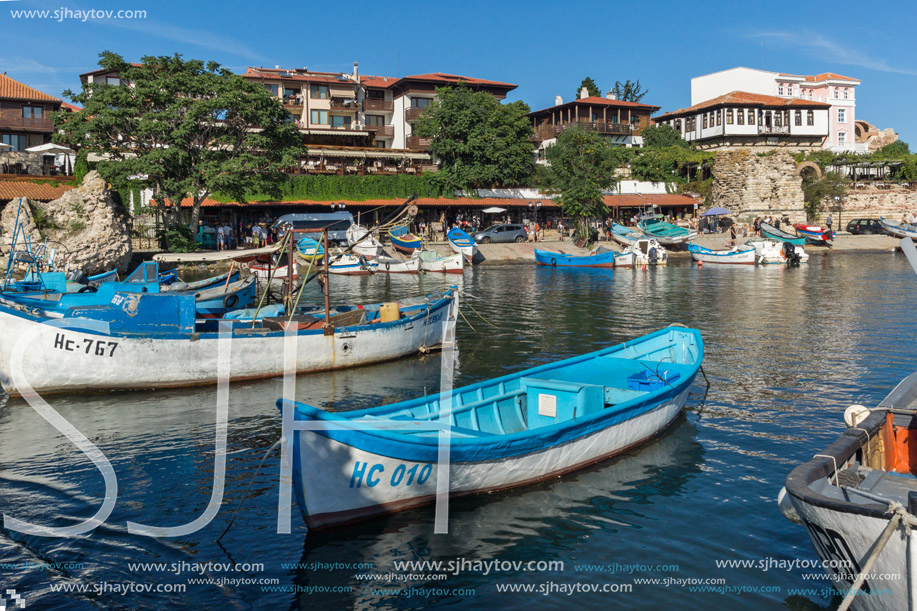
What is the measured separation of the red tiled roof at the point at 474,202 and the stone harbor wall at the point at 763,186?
373 centimetres

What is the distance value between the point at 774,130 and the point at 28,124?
6730 centimetres

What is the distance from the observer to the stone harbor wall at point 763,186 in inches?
2427

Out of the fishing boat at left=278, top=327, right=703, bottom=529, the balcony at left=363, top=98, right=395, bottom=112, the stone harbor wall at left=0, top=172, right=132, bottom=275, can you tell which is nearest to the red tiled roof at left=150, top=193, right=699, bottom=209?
the stone harbor wall at left=0, top=172, right=132, bottom=275

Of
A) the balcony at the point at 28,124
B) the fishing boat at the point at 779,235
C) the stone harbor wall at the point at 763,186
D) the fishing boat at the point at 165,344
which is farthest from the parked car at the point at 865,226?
the balcony at the point at 28,124

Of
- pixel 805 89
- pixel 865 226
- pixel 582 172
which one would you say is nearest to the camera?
pixel 582 172

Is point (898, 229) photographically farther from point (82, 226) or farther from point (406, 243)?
point (82, 226)

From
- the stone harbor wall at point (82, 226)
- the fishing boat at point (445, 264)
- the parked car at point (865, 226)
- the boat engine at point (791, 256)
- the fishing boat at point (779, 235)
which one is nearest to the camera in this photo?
the stone harbor wall at point (82, 226)

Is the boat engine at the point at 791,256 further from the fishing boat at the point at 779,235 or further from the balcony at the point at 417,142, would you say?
the balcony at the point at 417,142

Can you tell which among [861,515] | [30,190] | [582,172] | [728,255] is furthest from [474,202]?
[861,515]

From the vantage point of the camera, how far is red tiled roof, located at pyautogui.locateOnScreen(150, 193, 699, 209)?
4925 cm

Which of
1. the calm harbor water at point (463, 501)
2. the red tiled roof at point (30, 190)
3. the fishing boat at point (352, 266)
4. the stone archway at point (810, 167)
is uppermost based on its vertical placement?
the stone archway at point (810, 167)

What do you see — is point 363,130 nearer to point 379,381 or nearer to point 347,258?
point 347,258

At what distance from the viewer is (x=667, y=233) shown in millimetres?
53062

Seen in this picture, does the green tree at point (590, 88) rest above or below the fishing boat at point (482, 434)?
above
